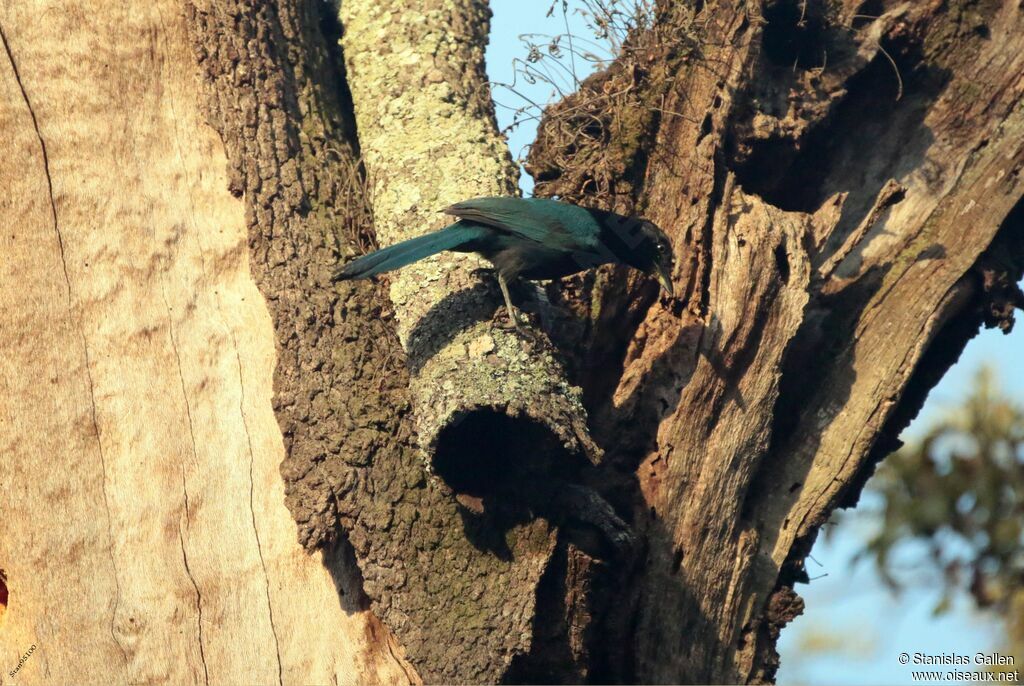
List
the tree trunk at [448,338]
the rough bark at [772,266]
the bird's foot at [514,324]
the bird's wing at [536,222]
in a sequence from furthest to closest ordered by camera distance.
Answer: the bird's wing at [536,222], the rough bark at [772,266], the bird's foot at [514,324], the tree trunk at [448,338]

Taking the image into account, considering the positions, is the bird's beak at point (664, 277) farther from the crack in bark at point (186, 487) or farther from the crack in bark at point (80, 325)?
the crack in bark at point (80, 325)

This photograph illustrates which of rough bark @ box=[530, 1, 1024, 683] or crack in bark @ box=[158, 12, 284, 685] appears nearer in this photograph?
crack in bark @ box=[158, 12, 284, 685]

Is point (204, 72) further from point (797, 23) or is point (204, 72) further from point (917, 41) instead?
point (917, 41)

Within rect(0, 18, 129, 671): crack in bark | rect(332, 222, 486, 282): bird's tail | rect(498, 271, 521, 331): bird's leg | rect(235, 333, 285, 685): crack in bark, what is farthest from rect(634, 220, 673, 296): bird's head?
rect(0, 18, 129, 671): crack in bark

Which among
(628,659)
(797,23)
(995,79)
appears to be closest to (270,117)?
(797,23)

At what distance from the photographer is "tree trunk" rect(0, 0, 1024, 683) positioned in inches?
155

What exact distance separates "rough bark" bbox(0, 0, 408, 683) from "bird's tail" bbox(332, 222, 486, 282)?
46 centimetres

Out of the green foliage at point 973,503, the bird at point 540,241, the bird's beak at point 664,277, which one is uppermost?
the bird at point 540,241

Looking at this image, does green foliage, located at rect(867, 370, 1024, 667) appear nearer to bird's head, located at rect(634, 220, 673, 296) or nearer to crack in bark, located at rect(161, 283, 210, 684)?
bird's head, located at rect(634, 220, 673, 296)

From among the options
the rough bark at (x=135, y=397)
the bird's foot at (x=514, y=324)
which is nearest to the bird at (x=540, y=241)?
the bird's foot at (x=514, y=324)

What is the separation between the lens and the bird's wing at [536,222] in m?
4.45

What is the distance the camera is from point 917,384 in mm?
4820

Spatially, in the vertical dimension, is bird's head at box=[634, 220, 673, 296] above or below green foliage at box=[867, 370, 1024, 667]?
above

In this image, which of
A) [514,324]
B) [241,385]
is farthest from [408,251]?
[241,385]
